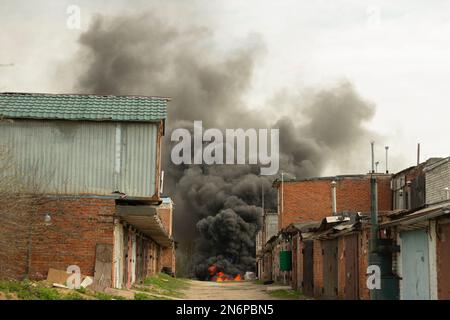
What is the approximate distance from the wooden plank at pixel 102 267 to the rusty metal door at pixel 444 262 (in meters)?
9.93

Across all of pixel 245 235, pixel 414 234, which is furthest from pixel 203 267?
pixel 414 234

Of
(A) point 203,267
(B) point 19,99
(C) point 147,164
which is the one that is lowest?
(A) point 203,267

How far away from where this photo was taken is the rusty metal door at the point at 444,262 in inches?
549

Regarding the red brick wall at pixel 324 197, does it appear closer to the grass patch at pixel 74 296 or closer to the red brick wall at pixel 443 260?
the grass patch at pixel 74 296

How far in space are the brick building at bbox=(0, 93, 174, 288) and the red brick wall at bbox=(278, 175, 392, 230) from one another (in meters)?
25.8

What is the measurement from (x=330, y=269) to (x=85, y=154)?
388 inches

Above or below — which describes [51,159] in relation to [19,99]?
below

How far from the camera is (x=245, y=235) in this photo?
236 ft

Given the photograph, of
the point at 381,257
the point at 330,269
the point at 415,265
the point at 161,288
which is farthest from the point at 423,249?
the point at 161,288

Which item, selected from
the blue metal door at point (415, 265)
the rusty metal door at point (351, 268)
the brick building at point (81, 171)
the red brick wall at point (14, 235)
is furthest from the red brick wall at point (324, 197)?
the red brick wall at point (14, 235)

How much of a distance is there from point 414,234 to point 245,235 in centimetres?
5587

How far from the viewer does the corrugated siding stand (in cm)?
2086
